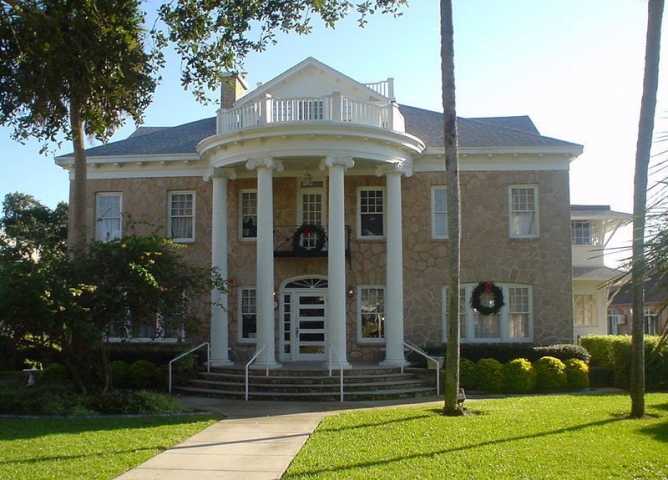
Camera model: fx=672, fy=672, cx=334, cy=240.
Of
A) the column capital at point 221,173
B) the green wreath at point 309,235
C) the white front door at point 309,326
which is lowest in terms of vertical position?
the white front door at point 309,326

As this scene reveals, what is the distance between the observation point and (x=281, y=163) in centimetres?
1930

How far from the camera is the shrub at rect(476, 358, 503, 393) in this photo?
18.1 m

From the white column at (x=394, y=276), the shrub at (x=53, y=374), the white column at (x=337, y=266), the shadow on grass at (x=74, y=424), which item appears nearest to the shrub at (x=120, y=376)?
the shrub at (x=53, y=374)

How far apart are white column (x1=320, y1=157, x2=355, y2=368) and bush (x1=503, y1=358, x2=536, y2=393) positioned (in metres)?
4.33

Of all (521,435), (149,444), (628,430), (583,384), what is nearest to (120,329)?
(149,444)

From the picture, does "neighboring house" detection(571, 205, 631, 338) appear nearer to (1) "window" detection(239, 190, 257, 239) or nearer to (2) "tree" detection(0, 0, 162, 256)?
(1) "window" detection(239, 190, 257, 239)

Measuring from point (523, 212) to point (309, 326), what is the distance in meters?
7.83

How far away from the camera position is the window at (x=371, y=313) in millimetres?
21422

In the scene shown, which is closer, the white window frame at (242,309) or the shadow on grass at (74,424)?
the shadow on grass at (74,424)

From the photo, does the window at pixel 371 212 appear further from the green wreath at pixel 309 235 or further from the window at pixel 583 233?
the window at pixel 583 233

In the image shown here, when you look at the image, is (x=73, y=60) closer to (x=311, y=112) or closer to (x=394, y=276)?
(x=311, y=112)

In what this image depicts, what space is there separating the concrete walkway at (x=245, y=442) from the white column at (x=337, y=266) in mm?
2391

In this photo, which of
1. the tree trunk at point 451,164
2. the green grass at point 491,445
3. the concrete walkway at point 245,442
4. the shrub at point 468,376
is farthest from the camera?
the shrub at point 468,376

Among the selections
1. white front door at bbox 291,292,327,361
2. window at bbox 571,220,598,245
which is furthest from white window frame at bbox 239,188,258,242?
window at bbox 571,220,598,245
